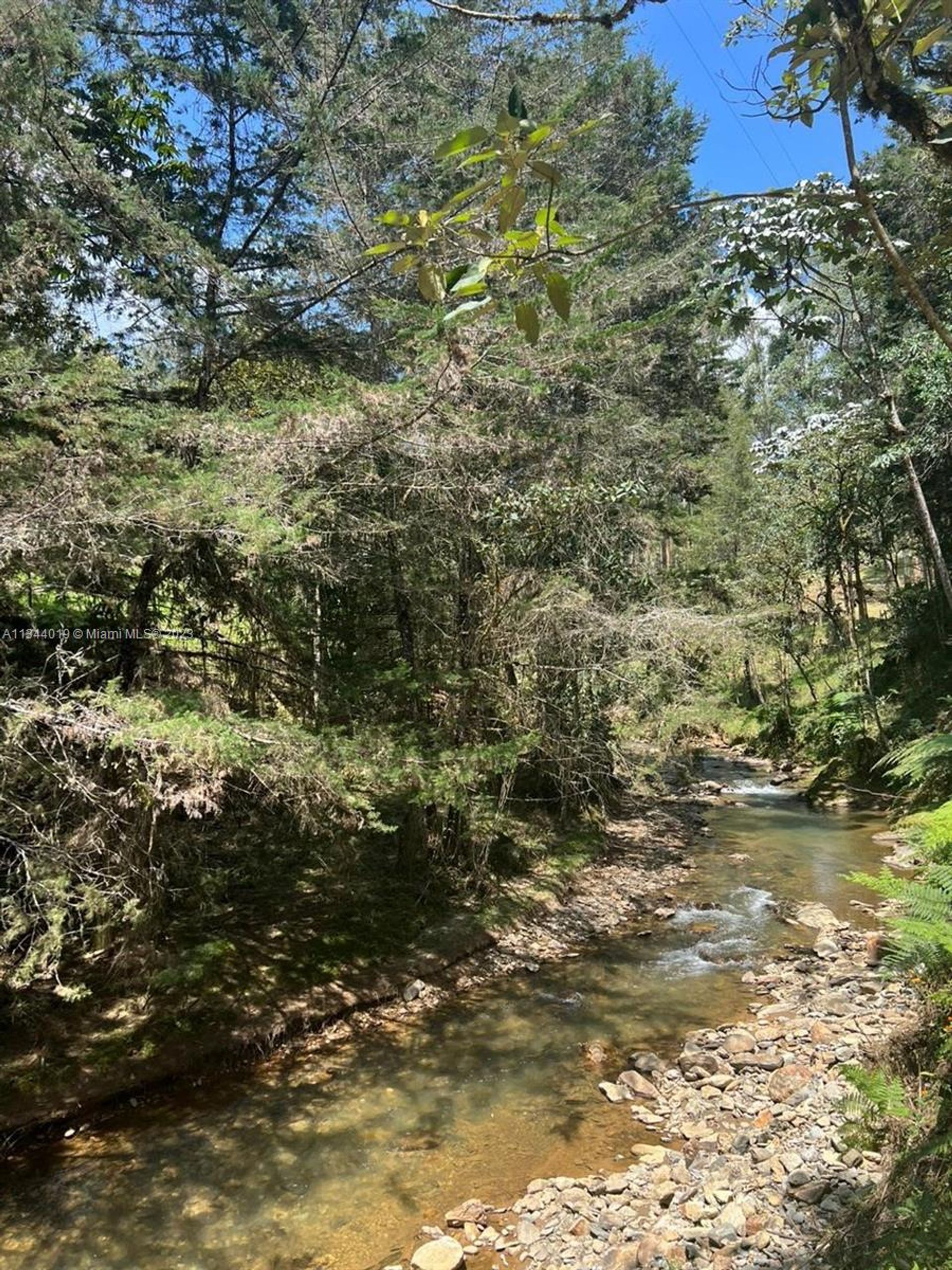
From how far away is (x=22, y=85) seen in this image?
5.32 meters

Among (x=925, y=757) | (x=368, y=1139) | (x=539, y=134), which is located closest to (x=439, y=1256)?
(x=368, y=1139)

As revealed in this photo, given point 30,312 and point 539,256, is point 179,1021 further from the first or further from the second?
point 539,256

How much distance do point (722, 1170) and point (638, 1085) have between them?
1296mm

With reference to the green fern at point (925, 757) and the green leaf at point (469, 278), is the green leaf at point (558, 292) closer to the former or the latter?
the green leaf at point (469, 278)

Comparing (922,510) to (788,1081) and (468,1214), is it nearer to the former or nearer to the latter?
(788,1081)

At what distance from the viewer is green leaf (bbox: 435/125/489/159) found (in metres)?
1.16

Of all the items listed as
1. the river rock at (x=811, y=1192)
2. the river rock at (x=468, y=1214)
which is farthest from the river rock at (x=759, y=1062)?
the river rock at (x=468, y=1214)

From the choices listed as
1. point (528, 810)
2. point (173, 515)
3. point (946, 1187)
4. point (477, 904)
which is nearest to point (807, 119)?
point (946, 1187)

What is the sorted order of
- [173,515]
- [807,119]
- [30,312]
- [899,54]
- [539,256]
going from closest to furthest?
[539,256], [807,119], [899,54], [173,515], [30,312]

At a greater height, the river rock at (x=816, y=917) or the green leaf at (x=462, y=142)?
the green leaf at (x=462, y=142)

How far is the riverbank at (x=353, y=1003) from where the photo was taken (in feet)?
17.4

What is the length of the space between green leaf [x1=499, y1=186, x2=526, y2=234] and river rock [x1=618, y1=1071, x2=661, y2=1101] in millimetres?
5761

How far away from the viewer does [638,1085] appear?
17.8 feet

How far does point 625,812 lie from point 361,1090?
897 centimetres
